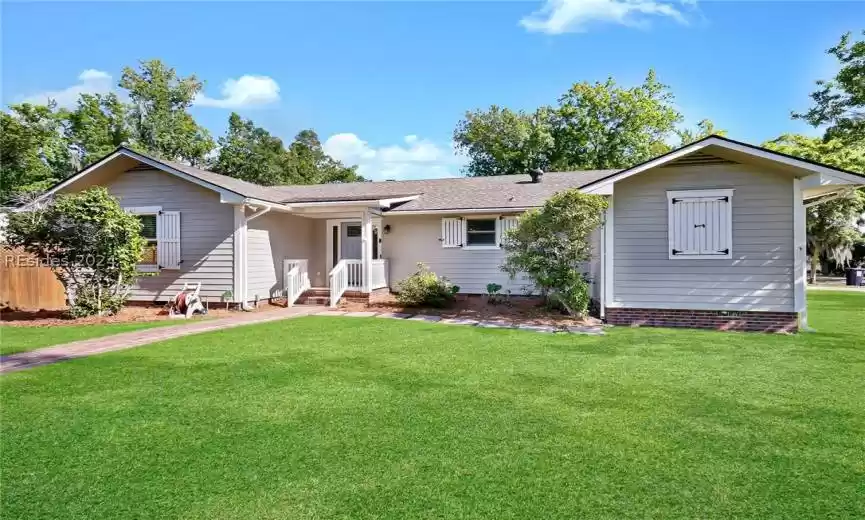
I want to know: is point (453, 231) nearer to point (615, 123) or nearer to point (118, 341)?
point (118, 341)

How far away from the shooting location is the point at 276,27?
12.6 m

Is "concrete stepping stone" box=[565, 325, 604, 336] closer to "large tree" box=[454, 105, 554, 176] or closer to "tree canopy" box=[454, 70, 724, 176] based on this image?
"tree canopy" box=[454, 70, 724, 176]

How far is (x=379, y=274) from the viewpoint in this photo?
14.9 m

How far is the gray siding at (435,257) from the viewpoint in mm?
14492

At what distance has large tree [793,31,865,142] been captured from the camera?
19.9 metres

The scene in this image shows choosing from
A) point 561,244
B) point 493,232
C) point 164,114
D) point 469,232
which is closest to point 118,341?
point 561,244

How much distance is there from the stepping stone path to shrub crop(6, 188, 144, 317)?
15.2 ft

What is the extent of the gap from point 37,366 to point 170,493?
5090 millimetres

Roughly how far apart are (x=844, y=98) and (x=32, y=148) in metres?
40.1

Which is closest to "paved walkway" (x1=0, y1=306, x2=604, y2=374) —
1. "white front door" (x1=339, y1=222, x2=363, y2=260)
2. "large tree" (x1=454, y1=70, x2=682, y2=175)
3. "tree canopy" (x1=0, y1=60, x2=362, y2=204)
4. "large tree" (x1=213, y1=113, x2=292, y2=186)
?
"white front door" (x1=339, y1=222, x2=363, y2=260)

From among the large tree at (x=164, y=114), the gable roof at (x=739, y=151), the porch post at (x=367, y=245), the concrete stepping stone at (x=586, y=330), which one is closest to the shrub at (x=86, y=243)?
the porch post at (x=367, y=245)

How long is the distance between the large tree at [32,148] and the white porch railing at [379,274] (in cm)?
2167

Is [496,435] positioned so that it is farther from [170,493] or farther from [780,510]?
[170,493]

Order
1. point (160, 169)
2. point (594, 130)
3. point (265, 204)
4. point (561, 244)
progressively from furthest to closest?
1. point (594, 130)
2. point (160, 169)
3. point (265, 204)
4. point (561, 244)
